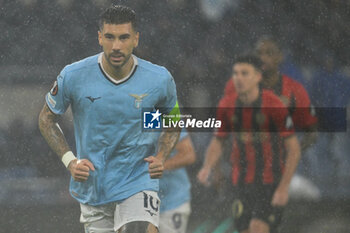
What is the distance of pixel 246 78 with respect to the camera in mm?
5305

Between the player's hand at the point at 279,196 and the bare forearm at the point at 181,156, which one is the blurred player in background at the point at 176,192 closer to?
the bare forearm at the point at 181,156

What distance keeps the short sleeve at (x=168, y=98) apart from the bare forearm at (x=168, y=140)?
0.11 meters

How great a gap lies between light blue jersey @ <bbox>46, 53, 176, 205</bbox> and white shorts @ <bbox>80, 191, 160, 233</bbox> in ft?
0.12

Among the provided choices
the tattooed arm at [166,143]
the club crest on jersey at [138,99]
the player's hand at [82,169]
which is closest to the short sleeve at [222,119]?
the tattooed arm at [166,143]

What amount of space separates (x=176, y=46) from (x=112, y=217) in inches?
89.2

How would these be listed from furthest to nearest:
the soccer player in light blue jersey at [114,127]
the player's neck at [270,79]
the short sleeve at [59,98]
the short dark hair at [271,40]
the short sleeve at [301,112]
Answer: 1. the short dark hair at [271,40]
2. the short sleeve at [301,112]
3. the player's neck at [270,79]
4. the short sleeve at [59,98]
5. the soccer player in light blue jersey at [114,127]

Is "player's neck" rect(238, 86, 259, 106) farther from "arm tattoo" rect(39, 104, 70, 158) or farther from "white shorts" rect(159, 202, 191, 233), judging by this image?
"arm tattoo" rect(39, 104, 70, 158)

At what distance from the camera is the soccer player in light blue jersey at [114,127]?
4.21m

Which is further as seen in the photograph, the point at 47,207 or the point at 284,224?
the point at 284,224

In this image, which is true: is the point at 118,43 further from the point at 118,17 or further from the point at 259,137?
the point at 259,137

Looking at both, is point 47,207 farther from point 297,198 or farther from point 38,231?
point 297,198

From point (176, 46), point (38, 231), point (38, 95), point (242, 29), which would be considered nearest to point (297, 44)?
point (242, 29)

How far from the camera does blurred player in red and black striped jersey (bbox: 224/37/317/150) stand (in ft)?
17.0

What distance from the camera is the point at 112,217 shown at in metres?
4.33
